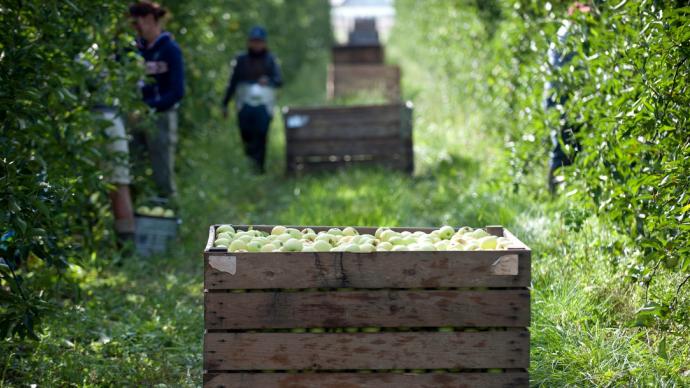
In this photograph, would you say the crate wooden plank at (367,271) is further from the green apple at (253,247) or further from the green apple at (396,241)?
the green apple at (396,241)

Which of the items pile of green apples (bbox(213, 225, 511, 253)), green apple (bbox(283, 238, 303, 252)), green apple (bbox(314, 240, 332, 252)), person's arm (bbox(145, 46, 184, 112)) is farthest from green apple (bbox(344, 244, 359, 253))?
person's arm (bbox(145, 46, 184, 112))

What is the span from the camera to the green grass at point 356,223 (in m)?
4.47

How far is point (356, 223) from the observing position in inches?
301

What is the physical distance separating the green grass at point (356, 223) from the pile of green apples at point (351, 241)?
29.8 inches

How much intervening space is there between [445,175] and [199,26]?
325 cm

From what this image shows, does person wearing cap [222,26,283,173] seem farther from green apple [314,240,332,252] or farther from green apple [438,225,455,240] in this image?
green apple [314,240,332,252]

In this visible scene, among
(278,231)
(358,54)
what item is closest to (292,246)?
(278,231)

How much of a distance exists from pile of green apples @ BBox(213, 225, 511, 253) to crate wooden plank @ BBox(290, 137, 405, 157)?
6.45 meters

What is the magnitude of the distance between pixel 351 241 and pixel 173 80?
4439 mm

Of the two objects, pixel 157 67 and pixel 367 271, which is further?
pixel 157 67

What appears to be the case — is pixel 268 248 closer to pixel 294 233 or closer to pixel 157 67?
pixel 294 233

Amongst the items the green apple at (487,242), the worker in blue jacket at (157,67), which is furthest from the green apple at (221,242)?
the worker in blue jacket at (157,67)

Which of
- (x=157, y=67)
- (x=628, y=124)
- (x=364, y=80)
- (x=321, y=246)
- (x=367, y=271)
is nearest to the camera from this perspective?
(x=367, y=271)

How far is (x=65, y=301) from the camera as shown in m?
6.15
